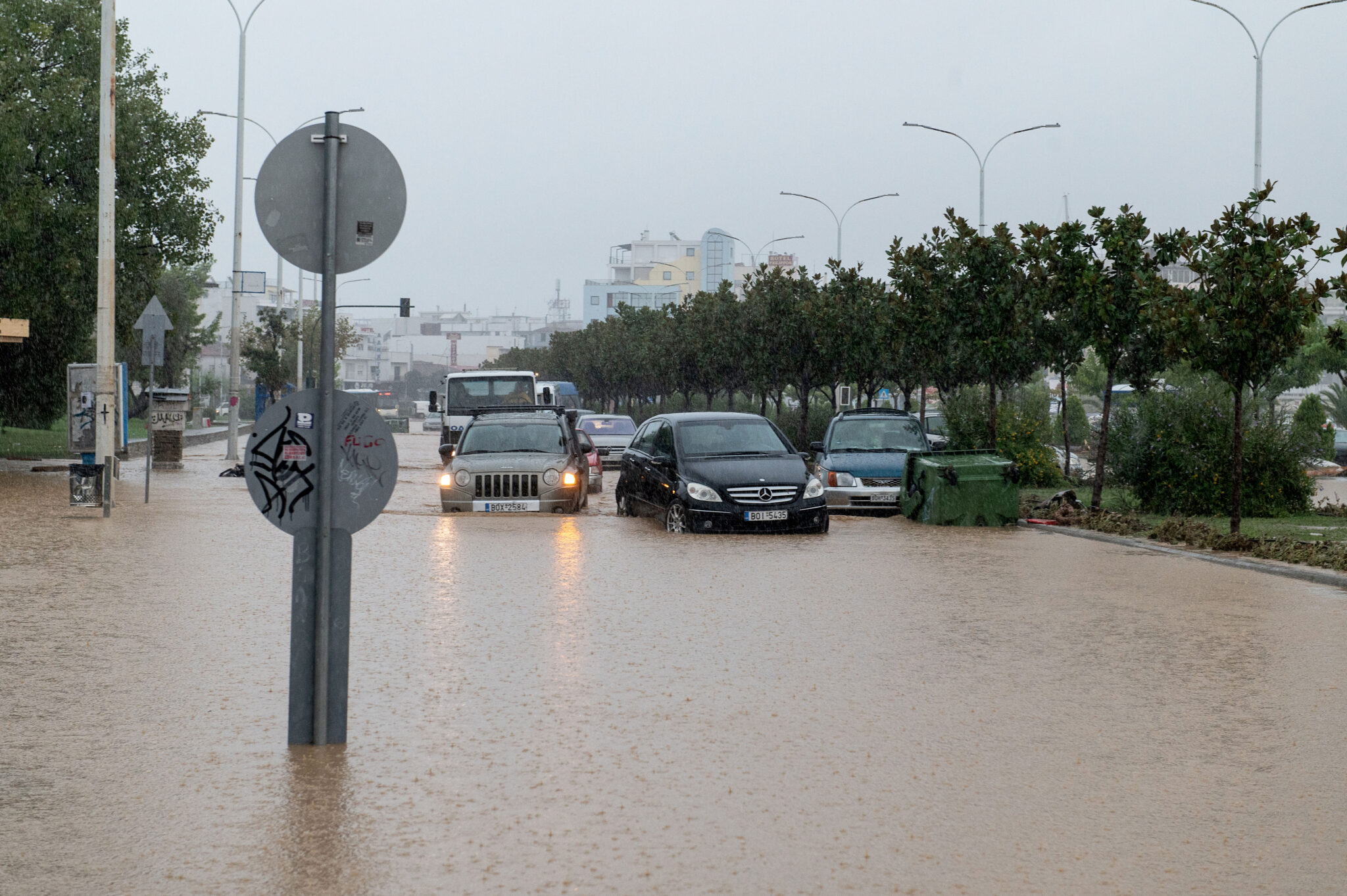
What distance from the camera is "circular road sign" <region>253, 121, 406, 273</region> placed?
6.80 meters

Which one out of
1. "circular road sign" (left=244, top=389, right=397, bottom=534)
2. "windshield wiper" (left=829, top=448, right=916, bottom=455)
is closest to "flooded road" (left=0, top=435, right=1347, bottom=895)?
"circular road sign" (left=244, top=389, right=397, bottom=534)

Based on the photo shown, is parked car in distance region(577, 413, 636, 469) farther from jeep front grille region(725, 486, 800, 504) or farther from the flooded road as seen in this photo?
the flooded road

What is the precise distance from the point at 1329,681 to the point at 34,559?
11.2 m

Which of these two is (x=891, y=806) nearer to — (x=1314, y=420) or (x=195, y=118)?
(x=195, y=118)

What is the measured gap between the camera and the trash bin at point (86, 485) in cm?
2002

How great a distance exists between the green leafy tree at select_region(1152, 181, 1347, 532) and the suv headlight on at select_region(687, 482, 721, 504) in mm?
5823

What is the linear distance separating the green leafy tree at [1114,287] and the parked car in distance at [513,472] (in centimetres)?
744

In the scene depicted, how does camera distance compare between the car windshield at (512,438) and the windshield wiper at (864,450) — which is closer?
the car windshield at (512,438)

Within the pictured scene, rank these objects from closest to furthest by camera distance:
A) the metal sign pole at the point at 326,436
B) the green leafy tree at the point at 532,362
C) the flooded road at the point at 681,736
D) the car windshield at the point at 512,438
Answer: the flooded road at the point at 681,736, the metal sign pole at the point at 326,436, the car windshield at the point at 512,438, the green leafy tree at the point at 532,362

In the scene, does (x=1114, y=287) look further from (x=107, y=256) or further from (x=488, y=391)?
(x=488, y=391)

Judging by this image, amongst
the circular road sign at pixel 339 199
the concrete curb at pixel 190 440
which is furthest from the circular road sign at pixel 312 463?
the concrete curb at pixel 190 440

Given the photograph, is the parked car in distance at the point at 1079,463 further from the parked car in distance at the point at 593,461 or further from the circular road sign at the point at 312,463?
the circular road sign at the point at 312,463

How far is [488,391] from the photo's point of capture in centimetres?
3928

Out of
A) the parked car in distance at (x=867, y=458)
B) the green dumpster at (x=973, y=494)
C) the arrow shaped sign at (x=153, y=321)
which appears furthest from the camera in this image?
the arrow shaped sign at (x=153, y=321)
